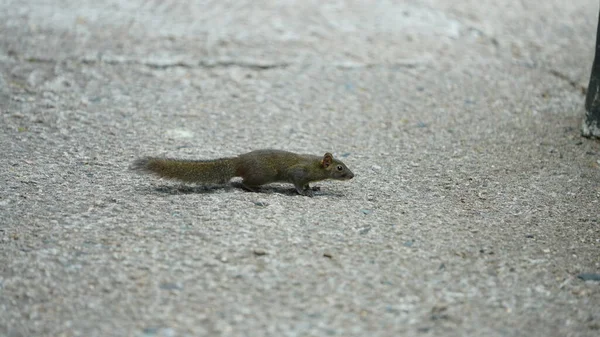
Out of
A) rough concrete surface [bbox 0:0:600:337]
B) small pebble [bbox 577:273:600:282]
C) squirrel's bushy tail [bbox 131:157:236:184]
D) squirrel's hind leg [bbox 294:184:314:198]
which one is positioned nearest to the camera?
rough concrete surface [bbox 0:0:600:337]

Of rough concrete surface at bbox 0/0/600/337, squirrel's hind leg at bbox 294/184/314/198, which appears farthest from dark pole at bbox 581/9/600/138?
squirrel's hind leg at bbox 294/184/314/198

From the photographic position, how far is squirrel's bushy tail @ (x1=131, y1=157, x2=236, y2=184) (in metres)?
4.22

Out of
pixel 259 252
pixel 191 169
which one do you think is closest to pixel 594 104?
pixel 191 169

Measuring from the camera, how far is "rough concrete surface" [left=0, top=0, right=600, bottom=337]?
3.24 m

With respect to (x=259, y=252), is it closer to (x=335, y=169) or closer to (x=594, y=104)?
(x=335, y=169)

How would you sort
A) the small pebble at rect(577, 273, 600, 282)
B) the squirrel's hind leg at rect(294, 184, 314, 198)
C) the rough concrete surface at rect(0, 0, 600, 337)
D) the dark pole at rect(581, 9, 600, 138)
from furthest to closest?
the dark pole at rect(581, 9, 600, 138), the squirrel's hind leg at rect(294, 184, 314, 198), the small pebble at rect(577, 273, 600, 282), the rough concrete surface at rect(0, 0, 600, 337)

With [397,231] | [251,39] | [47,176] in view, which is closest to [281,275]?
[397,231]

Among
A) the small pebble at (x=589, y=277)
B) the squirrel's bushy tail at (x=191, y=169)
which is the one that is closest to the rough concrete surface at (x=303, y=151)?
the small pebble at (x=589, y=277)

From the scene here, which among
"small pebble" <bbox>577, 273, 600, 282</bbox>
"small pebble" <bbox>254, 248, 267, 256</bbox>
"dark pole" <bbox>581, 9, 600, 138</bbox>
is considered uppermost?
"dark pole" <bbox>581, 9, 600, 138</bbox>

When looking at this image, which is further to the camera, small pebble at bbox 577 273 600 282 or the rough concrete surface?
small pebble at bbox 577 273 600 282

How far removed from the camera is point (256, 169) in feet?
14.6

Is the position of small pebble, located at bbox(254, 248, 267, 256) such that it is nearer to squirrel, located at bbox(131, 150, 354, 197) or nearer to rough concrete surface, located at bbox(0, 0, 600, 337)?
rough concrete surface, located at bbox(0, 0, 600, 337)

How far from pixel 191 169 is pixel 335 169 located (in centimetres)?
87

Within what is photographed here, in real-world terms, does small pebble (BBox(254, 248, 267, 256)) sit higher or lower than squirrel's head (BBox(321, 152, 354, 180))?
lower
